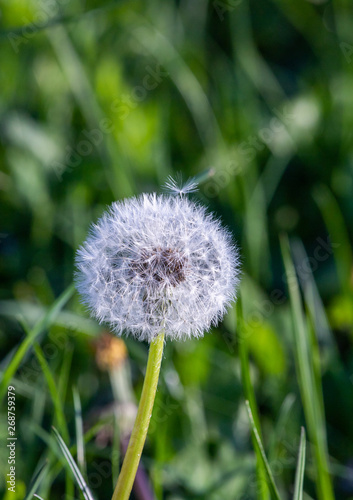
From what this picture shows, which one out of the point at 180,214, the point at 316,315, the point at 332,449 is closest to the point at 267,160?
the point at 316,315

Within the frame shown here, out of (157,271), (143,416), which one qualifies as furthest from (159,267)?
(143,416)

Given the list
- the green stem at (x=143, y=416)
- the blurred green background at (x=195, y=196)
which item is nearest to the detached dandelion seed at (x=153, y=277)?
the green stem at (x=143, y=416)

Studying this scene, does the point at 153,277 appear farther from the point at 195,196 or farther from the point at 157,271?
the point at 195,196

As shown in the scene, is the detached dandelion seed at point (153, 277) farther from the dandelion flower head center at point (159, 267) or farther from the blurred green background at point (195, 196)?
the blurred green background at point (195, 196)

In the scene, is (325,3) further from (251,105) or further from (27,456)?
(27,456)

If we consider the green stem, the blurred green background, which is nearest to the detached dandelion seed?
the green stem

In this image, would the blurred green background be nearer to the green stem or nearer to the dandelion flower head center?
the green stem
